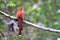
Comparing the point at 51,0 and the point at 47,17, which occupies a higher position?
the point at 51,0

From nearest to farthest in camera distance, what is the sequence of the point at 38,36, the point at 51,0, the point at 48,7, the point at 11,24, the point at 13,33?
the point at 11,24 < the point at 13,33 < the point at 38,36 < the point at 51,0 < the point at 48,7

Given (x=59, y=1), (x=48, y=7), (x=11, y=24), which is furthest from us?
(x=59, y=1)

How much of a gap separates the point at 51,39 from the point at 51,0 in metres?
0.67

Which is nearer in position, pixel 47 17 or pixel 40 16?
pixel 40 16

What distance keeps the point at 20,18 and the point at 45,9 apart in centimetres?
220

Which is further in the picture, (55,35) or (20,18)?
(55,35)

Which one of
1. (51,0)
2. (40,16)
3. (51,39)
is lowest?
(51,39)

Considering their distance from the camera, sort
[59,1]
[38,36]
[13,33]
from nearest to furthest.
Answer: [13,33] < [38,36] < [59,1]

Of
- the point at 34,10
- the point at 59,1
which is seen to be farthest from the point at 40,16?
the point at 59,1

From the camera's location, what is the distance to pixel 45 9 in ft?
16.1

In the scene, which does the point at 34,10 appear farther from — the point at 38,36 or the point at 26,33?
the point at 26,33

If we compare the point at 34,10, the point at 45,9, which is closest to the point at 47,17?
the point at 45,9

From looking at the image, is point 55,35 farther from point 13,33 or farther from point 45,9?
point 13,33

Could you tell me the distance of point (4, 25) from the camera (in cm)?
306
